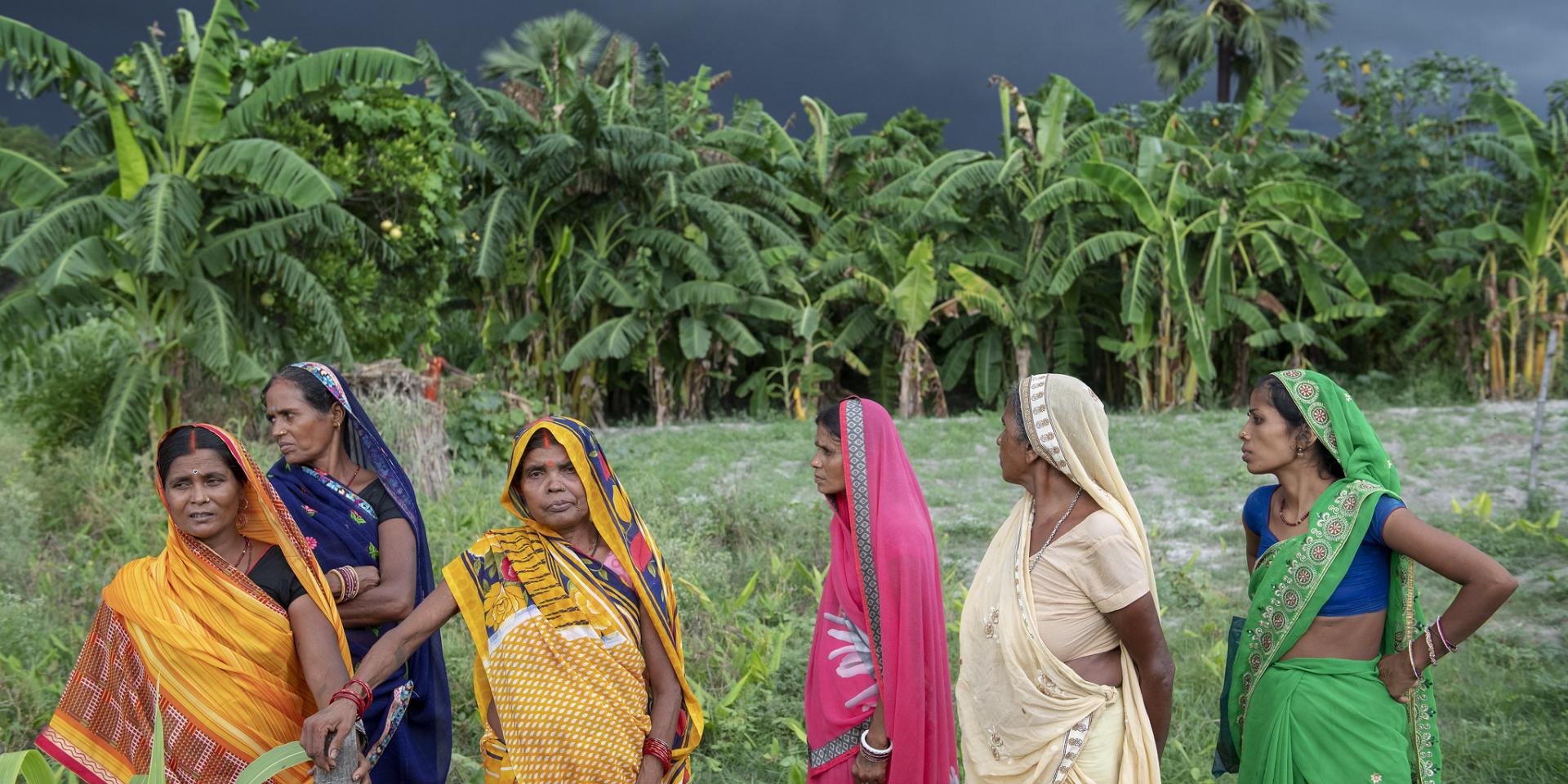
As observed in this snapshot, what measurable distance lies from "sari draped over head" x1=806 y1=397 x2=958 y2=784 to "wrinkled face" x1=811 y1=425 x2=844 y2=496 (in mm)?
25

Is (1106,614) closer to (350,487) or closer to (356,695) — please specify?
(356,695)

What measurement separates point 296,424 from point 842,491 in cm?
134

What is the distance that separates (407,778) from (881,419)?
149cm

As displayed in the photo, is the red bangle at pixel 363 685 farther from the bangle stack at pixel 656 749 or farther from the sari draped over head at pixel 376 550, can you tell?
the bangle stack at pixel 656 749

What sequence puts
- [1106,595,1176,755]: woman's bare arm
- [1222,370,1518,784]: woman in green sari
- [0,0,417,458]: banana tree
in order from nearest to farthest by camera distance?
1. [1106,595,1176,755]: woman's bare arm
2. [1222,370,1518,784]: woman in green sari
3. [0,0,417,458]: banana tree

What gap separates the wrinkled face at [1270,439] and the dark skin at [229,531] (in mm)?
2120

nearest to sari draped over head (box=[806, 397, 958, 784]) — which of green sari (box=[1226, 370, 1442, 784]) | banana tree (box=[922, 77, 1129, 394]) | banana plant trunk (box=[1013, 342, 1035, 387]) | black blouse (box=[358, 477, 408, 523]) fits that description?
green sari (box=[1226, 370, 1442, 784])

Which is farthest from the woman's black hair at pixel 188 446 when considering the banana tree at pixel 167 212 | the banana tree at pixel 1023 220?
the banana tree at pixel 1023 220

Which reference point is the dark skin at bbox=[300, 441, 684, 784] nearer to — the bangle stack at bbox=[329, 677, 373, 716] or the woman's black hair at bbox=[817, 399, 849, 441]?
the bangle stack at bbox=[329, 677, 373, 716]

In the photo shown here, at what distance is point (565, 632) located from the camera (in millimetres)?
2295

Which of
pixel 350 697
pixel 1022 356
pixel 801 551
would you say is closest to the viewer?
pixel 350 697

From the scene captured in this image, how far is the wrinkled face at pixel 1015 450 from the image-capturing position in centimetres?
239

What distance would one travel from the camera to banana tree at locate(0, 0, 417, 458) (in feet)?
23.1

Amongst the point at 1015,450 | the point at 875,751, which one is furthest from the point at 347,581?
the point at 1015,450
